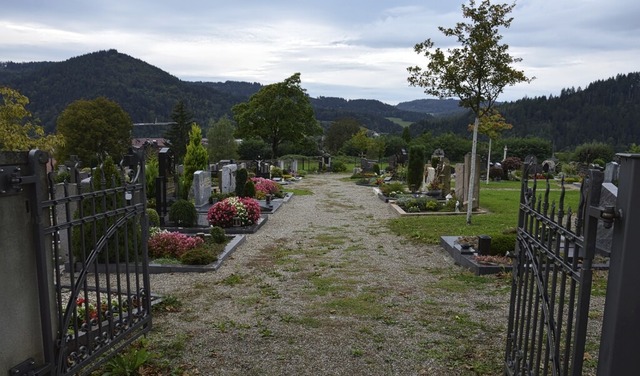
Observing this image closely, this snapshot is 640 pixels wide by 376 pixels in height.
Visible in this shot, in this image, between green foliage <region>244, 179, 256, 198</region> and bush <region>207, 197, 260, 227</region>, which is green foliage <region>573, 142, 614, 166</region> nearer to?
green foliage <region>244, 179, 256, 198</region>

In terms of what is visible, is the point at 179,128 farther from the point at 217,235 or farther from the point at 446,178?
the point at 217,235

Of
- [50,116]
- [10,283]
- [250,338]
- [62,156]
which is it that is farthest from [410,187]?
[50,116]

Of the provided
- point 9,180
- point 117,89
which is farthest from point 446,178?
point 117,89

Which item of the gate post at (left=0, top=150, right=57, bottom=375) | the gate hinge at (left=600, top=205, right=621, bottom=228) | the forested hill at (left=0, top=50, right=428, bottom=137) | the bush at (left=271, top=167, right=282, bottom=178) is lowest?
the bush at (left=271, top=167, right=282, bottom=178)

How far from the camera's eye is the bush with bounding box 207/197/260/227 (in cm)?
1316

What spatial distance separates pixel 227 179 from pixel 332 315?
48.8 ft

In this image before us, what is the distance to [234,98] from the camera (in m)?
140

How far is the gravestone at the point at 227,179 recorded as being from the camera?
65.7 ft

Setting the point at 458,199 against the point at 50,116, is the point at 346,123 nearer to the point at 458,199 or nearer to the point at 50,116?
the point at 50,116

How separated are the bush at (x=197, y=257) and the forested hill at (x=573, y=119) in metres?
→ 78.0

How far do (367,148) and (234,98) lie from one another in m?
93.5

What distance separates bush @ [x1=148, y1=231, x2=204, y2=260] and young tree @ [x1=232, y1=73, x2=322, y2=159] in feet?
123

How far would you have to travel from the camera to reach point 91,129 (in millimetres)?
48500

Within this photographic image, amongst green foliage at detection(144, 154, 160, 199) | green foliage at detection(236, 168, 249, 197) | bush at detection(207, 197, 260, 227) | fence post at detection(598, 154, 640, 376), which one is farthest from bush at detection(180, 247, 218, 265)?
green foliage at detection(236, 168, 249, 197)
